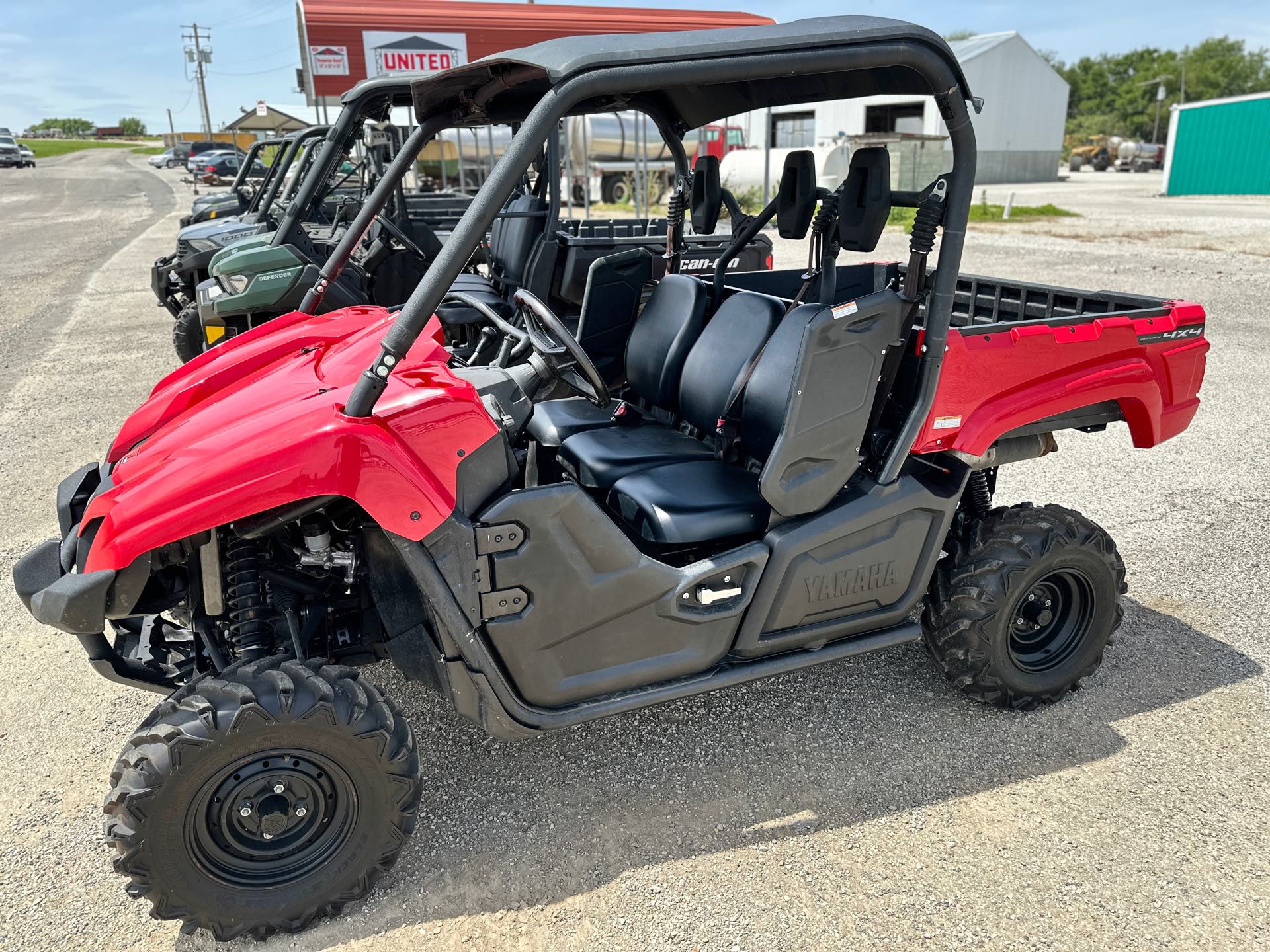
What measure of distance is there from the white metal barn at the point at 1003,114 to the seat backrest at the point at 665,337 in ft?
108

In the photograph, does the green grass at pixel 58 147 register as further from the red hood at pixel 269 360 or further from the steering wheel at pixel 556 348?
the steering wheel at pixel 556 348

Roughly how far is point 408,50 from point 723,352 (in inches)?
635

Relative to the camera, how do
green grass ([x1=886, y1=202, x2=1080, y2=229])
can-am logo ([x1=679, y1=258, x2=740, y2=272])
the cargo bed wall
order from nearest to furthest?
the cargo bed wall
can-am logo ([x1=679, y1=258, x2=740, y2=272])
green grass ([x1=886, y1=202, x2=1080, y2=229])

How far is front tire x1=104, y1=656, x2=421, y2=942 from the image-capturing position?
7.02 feet

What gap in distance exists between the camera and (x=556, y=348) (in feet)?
9.05

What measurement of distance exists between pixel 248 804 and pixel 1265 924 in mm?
2535

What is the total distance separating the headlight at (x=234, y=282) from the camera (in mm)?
6504

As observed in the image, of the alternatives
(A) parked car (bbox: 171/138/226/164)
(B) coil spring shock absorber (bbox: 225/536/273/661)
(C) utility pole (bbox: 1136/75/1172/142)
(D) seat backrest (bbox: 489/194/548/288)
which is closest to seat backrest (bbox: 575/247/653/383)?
(B) coil spring shock absorber (bbox: 225/536/273/661)

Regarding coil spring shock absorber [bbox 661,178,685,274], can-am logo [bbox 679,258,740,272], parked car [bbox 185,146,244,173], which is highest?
parked car [bbox 185,146,244,173]

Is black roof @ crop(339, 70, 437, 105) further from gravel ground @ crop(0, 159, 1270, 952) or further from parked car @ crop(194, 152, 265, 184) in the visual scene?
parked car @ crop(194, 152, 265, 184)

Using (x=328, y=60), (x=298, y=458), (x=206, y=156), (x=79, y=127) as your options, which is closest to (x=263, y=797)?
(x=298, y=458)

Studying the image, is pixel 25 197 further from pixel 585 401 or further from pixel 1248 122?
pixel 1248 122

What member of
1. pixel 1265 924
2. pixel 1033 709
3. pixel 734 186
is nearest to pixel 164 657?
pixel 1033 709

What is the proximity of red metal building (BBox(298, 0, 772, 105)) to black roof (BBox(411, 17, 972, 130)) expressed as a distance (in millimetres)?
14594
